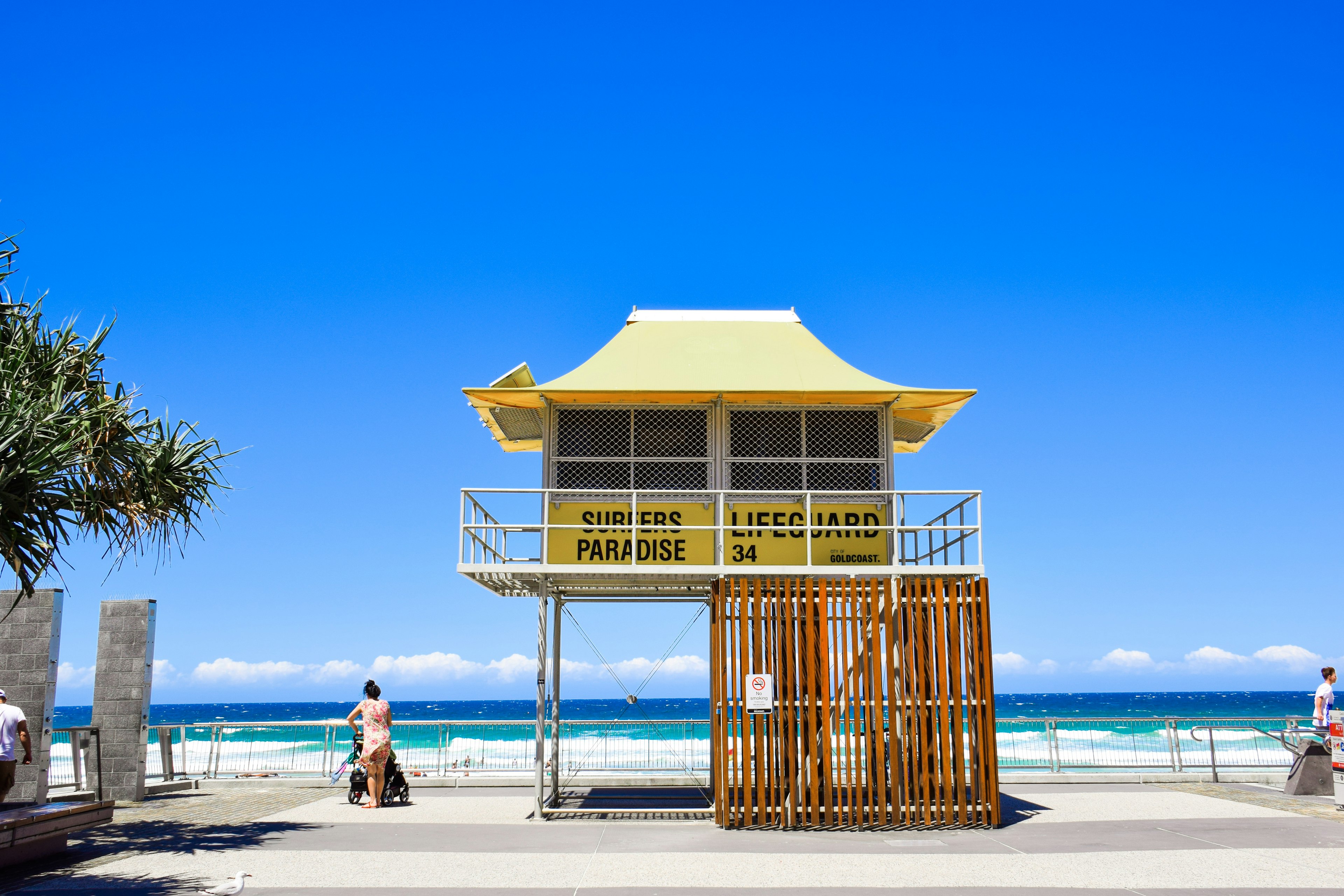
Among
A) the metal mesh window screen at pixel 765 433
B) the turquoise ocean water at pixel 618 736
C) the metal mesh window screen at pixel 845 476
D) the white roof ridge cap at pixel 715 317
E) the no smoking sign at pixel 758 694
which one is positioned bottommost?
the turquoise ocean water at pixel 618 736

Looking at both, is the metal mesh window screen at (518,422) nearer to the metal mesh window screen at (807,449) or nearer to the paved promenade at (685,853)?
the metal mesh window screen at (807,449)

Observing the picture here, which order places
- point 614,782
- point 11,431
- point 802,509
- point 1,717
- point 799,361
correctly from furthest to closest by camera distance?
point 614,782 < point 799,361 < point 802,509 < point 1,717 < point 11,431

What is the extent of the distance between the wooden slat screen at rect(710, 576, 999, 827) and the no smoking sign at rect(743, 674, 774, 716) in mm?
80

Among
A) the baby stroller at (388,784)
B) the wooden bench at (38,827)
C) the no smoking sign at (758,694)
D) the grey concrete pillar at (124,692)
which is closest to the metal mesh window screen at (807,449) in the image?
the no smoking sign at (758,694)

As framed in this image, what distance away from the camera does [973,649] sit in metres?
13.8

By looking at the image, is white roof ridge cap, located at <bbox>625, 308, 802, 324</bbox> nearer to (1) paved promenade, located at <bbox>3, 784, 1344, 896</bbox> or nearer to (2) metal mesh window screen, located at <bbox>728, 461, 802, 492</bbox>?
(2) metal mesh window screen, located at <bbox>728, 461, 802, 492</bbox>

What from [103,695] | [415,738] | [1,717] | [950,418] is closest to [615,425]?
[950,418]

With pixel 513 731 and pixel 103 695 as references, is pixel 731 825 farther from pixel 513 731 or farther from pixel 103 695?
pixel 513 731

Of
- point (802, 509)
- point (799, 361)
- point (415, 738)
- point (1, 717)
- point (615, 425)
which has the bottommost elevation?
point (415, 738)

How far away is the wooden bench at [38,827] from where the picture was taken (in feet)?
34.9

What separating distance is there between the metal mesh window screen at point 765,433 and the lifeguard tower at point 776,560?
0.03 meters

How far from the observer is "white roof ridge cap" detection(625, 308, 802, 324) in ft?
56.9

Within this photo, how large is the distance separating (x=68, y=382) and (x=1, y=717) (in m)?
4.16

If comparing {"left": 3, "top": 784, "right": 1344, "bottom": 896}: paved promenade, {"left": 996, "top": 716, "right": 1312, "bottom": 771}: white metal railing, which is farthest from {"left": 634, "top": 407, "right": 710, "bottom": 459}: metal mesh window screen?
{"left": 996, "top": 716, "right": 1312, "bottom": 771}: white metal railing
